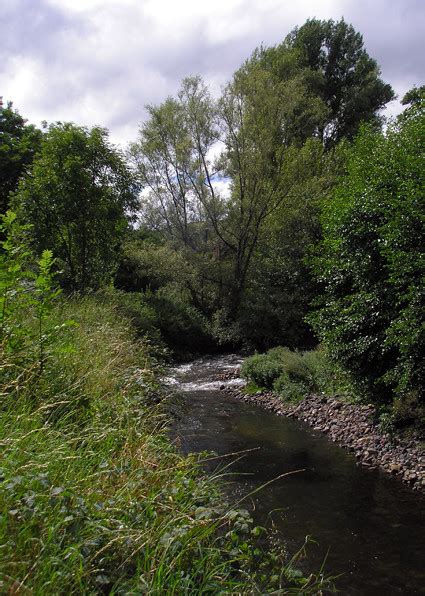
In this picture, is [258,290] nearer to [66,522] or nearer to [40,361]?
[40,361]

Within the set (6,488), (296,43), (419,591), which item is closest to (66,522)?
(6,488)

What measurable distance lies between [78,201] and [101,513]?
15537 millimetres

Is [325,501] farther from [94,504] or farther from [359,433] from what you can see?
[94,504]

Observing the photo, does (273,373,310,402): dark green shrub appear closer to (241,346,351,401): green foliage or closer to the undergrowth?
(241,346,351,401): green foliage

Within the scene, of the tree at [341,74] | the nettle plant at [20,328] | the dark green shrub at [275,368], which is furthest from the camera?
the tree at [341,74]

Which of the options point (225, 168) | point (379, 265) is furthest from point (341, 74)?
point (379, 265)

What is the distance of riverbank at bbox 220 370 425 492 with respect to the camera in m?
7.99

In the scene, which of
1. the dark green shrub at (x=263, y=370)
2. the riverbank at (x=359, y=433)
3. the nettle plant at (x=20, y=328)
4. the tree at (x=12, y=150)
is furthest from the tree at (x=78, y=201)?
the nettle plant at (x=20, y=328)

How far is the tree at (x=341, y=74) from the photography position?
104 feet

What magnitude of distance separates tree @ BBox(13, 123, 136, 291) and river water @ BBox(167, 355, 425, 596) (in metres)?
8.39

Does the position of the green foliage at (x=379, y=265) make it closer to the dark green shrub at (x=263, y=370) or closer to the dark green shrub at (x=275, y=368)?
the dark green shrub at (x=275, y=368)

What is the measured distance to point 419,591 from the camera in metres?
4.92

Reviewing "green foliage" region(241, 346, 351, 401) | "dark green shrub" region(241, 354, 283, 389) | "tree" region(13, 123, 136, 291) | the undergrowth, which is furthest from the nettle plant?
"tree" region(13, 123, 136, 291)

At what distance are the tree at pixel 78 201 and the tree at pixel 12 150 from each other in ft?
15.9
